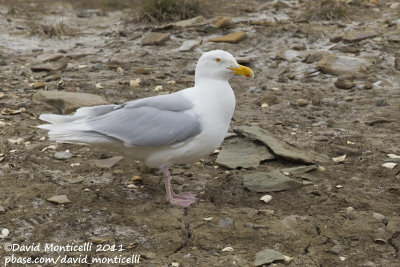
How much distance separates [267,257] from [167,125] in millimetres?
1221

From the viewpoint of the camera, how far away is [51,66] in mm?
7648

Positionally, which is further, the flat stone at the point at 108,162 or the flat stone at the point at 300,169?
the flat stone at the point at 108,162

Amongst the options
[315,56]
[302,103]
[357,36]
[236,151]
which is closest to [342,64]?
[315,56]

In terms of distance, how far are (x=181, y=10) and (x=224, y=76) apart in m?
5.24

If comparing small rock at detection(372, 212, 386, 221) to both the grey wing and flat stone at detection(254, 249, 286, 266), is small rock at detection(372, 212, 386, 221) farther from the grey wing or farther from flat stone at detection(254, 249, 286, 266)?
the grey wing

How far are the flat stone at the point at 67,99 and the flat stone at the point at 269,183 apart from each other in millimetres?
2285

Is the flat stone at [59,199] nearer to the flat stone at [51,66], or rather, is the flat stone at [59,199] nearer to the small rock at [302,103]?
the small rock at [302,103]

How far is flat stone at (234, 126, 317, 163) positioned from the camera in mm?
5012

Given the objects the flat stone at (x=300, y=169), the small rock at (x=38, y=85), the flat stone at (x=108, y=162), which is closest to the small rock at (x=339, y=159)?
the flat stone at (x=300, y=169)

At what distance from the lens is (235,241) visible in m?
3.79

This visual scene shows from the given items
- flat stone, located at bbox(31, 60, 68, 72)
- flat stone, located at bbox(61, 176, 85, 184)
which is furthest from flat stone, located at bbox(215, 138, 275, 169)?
flat stone, located at bbox(31, 60, 68, 72)

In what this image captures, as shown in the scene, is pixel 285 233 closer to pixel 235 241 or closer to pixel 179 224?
pixel 235 241

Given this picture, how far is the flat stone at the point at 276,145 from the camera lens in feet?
16.4

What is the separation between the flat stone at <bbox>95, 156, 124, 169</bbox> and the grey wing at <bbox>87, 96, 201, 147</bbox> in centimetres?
72
